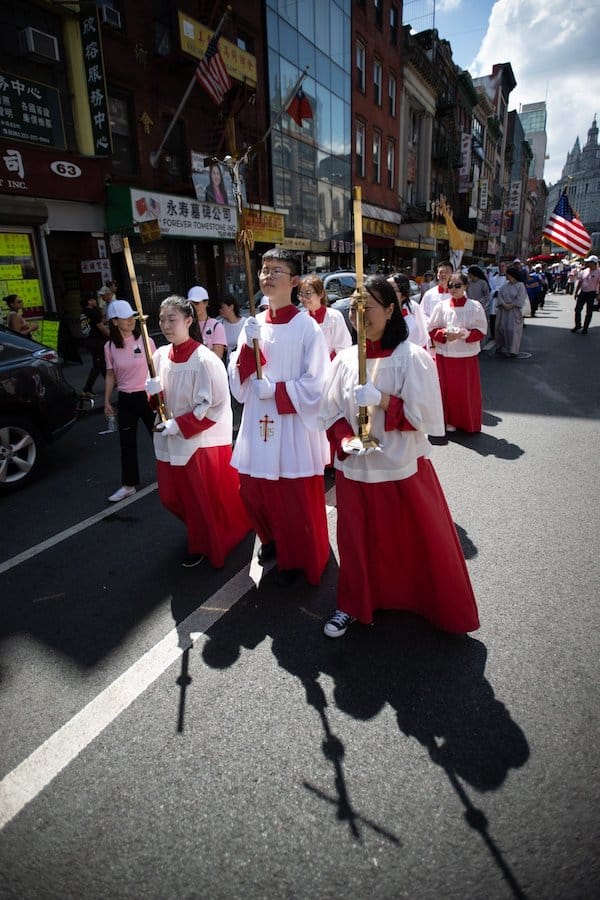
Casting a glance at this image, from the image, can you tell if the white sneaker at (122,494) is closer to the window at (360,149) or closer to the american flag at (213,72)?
the american flag at (213,72)

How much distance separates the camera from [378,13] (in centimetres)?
2650

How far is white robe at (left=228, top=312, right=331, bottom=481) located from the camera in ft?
10.9

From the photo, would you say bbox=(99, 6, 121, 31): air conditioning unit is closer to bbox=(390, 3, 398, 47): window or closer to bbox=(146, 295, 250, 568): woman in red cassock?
bbox=(146, 295, 250, 568): woman in red cassock

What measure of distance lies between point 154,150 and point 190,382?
45.6 feet

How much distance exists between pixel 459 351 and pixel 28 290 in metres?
9.92

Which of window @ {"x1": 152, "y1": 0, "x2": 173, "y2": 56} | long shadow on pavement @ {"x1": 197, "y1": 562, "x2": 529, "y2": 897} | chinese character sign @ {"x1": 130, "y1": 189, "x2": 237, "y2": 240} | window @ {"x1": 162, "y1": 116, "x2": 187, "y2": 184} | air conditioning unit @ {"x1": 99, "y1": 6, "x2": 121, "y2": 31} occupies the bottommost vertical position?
long shadow on pavement @ {"x1": 197, "y1": 562, "x2": 529, "y2": 897}

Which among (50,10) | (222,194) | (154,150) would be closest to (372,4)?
(222,194)

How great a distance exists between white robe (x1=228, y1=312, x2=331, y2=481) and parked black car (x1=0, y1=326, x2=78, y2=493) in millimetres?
3291

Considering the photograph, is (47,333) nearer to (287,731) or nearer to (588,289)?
(287,731)

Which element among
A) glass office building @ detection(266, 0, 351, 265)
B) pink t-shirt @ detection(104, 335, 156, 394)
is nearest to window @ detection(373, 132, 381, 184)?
glass office building @ detection(266, 0, 351, 265)

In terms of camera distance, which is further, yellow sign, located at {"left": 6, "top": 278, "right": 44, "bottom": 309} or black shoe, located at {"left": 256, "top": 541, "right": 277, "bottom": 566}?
yellow sign, located at {"left": 6, "top": 278, "right": 44, "bottom": 309}

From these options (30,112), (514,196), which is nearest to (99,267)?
(30,112)

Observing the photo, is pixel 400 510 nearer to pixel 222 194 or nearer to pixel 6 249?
pixel 6 249

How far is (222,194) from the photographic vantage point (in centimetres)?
1683
